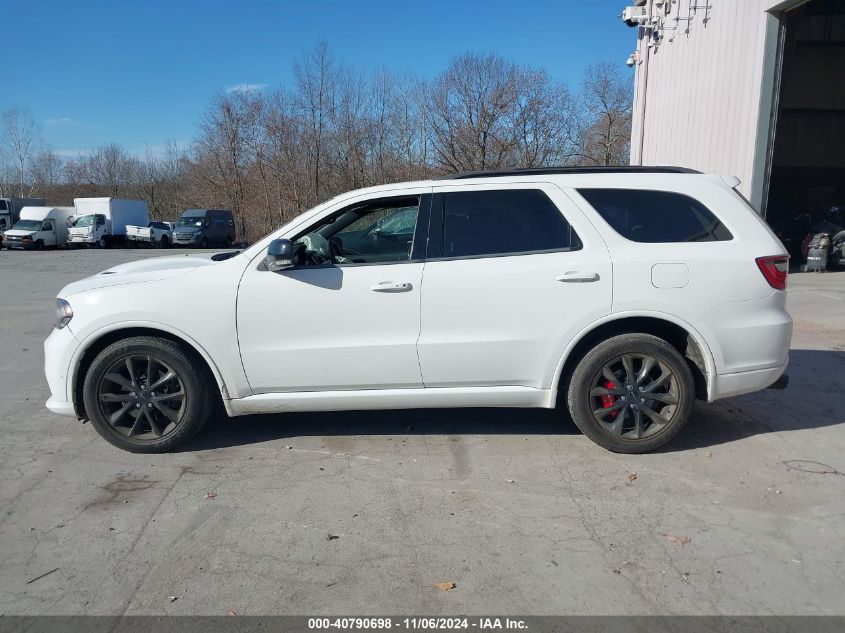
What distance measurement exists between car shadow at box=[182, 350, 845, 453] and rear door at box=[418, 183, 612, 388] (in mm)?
737

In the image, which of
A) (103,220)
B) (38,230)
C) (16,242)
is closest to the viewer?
(16,242)

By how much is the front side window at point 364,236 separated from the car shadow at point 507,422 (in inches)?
53.2

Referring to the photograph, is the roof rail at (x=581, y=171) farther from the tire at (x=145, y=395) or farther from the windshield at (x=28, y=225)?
the windshield at (x=28, y=225)

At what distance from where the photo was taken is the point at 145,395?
4531mm

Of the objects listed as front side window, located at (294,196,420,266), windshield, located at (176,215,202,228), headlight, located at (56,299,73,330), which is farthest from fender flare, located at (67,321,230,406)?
windshield, located at (176,215,202,228)

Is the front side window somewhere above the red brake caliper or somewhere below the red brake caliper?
above

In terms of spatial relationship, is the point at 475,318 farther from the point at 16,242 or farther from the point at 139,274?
the point at 16,242

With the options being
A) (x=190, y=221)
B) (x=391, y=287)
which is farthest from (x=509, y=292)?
(x=190, y=221)

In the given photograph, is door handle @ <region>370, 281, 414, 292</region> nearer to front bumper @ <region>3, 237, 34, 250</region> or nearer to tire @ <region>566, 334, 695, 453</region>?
tire @ <region>566, 334, 695, 453</region>

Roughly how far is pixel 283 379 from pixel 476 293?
1448 mm

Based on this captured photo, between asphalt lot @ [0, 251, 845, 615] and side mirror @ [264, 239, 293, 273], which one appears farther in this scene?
side mirror @ [264, 239, 293, 273]

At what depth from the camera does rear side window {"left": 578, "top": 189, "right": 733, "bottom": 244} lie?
4.46 m

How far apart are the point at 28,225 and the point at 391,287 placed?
120 feet

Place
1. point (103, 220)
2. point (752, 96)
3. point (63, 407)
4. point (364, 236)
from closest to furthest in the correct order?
point (63, 407) → point (364, 236) → point (752, 96) → point (103, 220)
